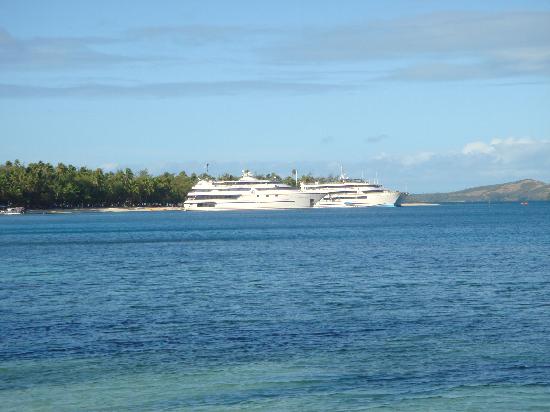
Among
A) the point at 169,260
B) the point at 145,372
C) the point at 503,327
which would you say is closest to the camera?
the point at 145,372

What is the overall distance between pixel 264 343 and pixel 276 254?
4514cm

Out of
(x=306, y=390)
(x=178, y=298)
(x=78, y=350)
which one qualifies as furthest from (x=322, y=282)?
(x=306, y=390)

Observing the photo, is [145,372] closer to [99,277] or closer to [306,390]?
[306,390]

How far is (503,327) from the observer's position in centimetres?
3066

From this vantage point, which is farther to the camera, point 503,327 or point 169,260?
point 169,260

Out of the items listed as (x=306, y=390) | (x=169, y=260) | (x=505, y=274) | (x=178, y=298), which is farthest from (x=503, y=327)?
(x=169, y=260)

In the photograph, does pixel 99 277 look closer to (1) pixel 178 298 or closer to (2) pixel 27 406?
(1) pixel 178 298

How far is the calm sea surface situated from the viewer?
22.0 m

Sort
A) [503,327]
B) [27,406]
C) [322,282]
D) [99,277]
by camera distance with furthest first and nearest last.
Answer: [99,277]
[322,282]
[503,327]
[27,406]

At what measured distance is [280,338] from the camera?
95.3ft

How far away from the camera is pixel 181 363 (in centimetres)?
2548

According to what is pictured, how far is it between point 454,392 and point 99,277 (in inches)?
1367

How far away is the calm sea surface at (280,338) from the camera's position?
2197 centimetres

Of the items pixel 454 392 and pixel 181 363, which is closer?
pixel 454 392
